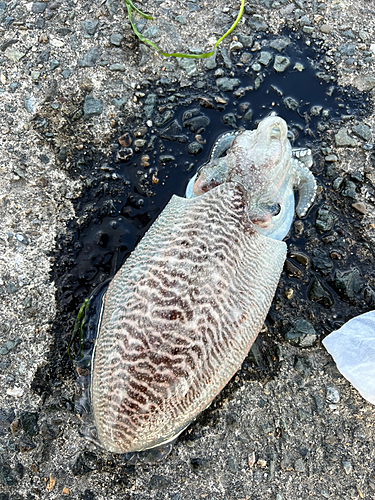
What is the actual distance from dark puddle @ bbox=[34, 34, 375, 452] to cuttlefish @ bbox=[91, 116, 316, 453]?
0.49 m

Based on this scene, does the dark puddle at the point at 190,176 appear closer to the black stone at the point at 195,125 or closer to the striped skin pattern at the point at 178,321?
the black stone at the point at 195,125

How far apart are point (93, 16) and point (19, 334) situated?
274 cm

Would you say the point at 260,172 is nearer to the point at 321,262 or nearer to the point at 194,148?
the point at 194,148

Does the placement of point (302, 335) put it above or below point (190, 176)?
below

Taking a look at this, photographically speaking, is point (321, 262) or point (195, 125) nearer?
point (321, 262)

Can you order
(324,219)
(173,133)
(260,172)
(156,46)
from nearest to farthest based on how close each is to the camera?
(260,172), (324,219), (173,133), (156,46)

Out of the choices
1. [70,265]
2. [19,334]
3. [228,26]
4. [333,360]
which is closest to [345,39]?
[228,26]

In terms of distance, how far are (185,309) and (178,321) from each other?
2.9 inches

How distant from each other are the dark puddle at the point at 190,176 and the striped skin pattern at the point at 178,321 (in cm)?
56

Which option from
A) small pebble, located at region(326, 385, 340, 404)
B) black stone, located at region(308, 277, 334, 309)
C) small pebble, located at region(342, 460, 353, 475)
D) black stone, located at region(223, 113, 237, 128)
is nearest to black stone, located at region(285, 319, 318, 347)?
black stone, located at region(308, 277, 334, 309)

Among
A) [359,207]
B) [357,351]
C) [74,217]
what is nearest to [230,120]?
[359,207]

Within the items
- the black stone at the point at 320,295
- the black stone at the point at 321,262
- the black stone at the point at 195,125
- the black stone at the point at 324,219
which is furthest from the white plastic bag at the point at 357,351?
the black stone at the point at 195,125

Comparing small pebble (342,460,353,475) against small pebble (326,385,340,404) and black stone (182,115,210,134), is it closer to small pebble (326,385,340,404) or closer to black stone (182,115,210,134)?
small pebble (326,385,340,404)

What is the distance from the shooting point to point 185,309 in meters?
2.24
